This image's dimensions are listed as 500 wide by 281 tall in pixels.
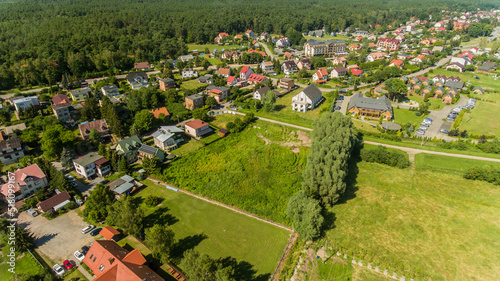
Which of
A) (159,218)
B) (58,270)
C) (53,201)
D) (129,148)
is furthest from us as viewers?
(129,148)

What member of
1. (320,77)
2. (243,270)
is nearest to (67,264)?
(243,270)

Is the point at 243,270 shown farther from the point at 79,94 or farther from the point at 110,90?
the point at 79,94

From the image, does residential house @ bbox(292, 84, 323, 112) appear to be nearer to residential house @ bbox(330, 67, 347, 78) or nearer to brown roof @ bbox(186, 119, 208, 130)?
brown roof @ bbox(186, 119, 208, 130)

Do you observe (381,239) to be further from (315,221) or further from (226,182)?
(226,182)

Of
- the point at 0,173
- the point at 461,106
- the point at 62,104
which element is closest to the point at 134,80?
the point at 62,104

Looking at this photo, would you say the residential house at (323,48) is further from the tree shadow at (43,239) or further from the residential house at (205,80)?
the tree shadow at (43,239)

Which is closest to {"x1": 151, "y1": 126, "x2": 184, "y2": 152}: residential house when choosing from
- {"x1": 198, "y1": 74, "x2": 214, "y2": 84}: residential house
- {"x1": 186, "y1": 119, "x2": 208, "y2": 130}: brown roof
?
{"x1": 186, "y1": 119, "x2": 208, "y2": 130}: brown roof

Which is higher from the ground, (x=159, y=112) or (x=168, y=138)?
(x=159, y=112)
